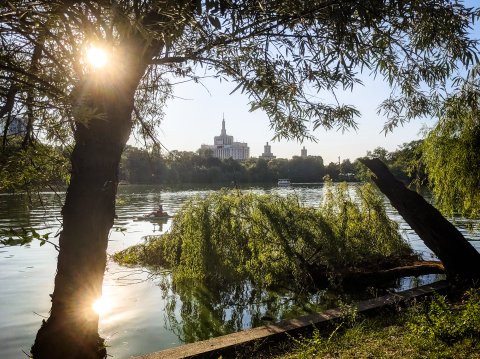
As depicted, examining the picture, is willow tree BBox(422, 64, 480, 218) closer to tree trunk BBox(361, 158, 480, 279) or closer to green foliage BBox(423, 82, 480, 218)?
green foliage BBox(423, 82, 480, 218)

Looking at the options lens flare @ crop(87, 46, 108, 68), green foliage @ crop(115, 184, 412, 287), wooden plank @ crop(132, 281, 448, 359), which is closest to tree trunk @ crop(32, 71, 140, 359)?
lens flare @ crop(87, 46, 108, 68)

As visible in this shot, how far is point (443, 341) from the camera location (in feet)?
16.2

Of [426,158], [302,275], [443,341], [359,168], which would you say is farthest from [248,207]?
[443,341]

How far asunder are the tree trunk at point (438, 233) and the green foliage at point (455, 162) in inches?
75.2

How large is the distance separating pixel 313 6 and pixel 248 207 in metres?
8.64

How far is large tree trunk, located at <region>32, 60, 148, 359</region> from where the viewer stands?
3607 mm

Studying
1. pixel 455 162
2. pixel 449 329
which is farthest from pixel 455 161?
pixel 449 329

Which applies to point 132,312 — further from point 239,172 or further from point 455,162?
point 239,172

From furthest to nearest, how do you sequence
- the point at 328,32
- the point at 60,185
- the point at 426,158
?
the point at 426,158, the point at 60,185, the point at 328,32

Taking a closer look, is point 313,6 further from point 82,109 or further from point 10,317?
point 10,317

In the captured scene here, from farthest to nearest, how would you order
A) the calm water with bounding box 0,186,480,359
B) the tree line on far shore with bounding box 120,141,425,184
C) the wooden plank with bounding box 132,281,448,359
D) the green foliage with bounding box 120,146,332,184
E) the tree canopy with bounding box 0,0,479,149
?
the green foliage with bounding box 120,146,332,184, the tree line on far shore with bounding box 120,141,425,184, the calm water with bounding box 0,186,480,359, the wooden plank with bounding box 132,281,448,359, the tree canopy with bounding box 0,0,479,149

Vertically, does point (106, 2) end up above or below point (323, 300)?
above

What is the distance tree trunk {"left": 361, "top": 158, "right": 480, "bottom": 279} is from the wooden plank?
105 cm

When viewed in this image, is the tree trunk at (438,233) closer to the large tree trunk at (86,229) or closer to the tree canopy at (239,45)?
the tree canopy at (239,45)
